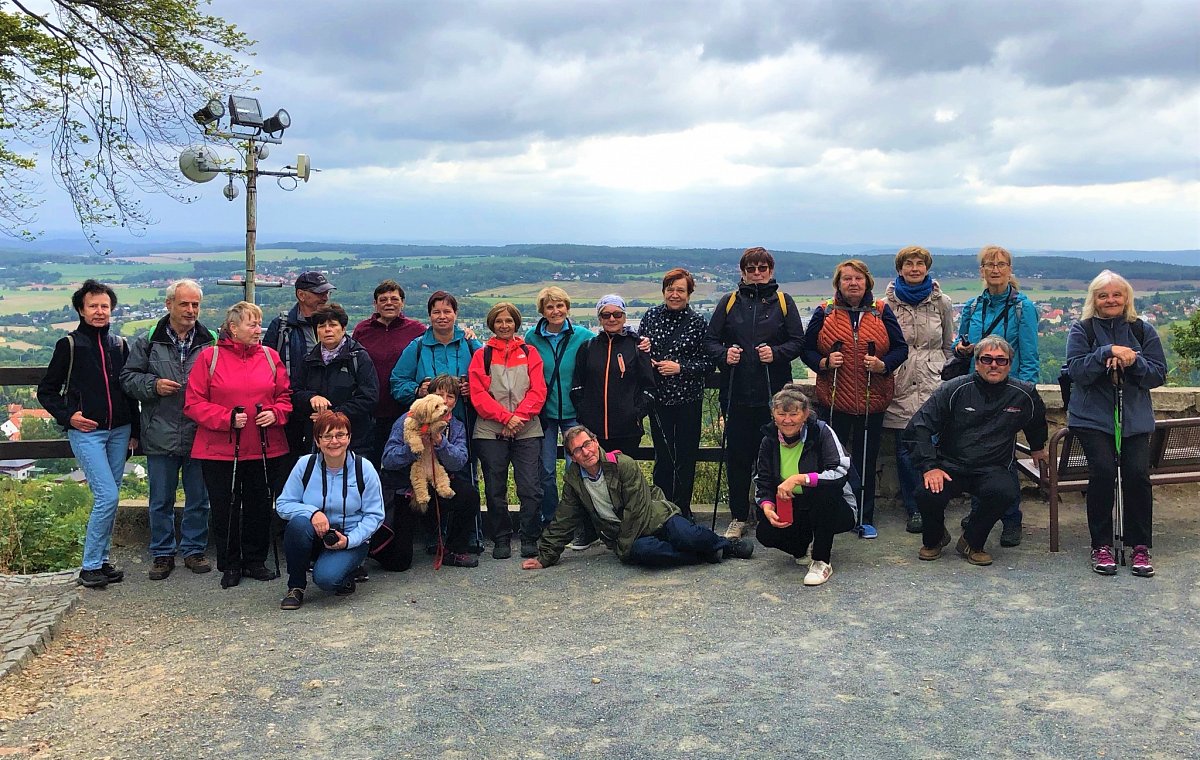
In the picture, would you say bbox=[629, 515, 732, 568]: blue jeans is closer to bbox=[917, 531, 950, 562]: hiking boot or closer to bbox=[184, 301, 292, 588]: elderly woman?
bbox=[917, 531, 950, 562]: hiking boot

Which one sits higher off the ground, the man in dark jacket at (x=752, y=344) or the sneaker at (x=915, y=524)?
the man in dark jacket at (x=752, y=344)

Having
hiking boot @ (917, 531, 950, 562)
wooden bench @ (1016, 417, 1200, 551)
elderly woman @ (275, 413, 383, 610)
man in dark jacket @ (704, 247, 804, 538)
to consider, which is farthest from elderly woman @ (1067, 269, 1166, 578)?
elderly woman @ (275, 413, 383, 610)

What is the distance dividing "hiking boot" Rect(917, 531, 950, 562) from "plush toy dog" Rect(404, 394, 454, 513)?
310 cm

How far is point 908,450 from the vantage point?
6.85 metres

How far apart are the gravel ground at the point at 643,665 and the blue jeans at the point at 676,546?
0.10 meters

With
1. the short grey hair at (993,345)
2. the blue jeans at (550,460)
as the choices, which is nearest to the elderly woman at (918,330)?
the short grey hair at (993,345)

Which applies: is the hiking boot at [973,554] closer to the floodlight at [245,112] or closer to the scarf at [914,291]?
the scarf at [914,291]

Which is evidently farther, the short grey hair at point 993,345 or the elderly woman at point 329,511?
the short grey hair at point 993,345

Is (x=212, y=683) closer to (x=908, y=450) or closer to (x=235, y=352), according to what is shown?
(x=235, y=352)

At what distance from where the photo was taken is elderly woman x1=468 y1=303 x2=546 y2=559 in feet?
21.3

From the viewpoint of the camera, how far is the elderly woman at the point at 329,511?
5.77 m

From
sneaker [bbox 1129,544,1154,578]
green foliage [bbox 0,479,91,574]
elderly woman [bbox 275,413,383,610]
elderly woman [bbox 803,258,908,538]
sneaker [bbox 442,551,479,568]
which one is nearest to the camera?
sneaker [bbox 1129,544,1154,578]

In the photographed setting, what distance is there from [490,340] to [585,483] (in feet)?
4.00

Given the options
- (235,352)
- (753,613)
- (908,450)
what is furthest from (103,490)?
(908,450)
